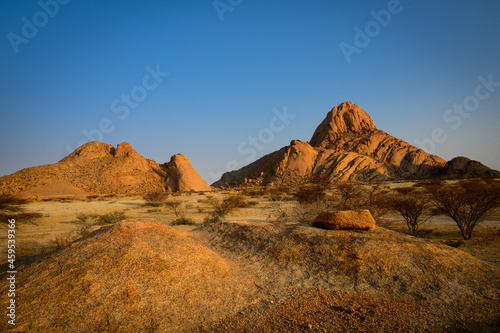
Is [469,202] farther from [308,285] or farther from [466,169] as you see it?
[466,169]

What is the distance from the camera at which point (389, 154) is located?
63.9 metres

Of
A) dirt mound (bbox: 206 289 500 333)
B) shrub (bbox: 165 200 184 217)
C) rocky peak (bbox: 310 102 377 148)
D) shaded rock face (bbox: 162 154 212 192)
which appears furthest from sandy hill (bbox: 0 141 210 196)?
dirt mound (bbox: 206 289 500 333)

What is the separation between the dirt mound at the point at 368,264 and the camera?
15.5ft

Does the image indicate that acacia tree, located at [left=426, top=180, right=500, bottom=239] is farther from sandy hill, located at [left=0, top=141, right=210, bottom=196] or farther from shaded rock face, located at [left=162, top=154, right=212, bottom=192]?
sandy hill, located at [left=0, top=141, right=210, bottom=196]

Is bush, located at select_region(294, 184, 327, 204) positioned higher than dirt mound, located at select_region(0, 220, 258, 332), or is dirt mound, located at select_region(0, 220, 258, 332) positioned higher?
bush, located at select_region(294, 184, 327, 204)

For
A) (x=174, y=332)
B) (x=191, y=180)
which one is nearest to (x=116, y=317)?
(x=174, y=332)

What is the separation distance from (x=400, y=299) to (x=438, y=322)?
0.72 metres

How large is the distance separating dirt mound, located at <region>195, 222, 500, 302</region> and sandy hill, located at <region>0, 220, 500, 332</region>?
0.02 m

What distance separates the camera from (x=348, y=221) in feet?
23.4

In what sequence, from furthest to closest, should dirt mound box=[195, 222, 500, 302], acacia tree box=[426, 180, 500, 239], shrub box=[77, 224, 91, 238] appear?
1. acacia tree box=[426, 180, 500, 239]
2. shrub box=[77, 224, 91, 238]
3. dirt mound box=[195, 222, 500, 302]

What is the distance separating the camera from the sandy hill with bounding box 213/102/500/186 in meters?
58.0

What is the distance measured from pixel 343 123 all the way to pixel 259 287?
80.6 meters

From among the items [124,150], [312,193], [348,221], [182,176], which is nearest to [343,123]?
[182,176]

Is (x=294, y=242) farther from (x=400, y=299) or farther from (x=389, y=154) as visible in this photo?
(x=389, y=154)
